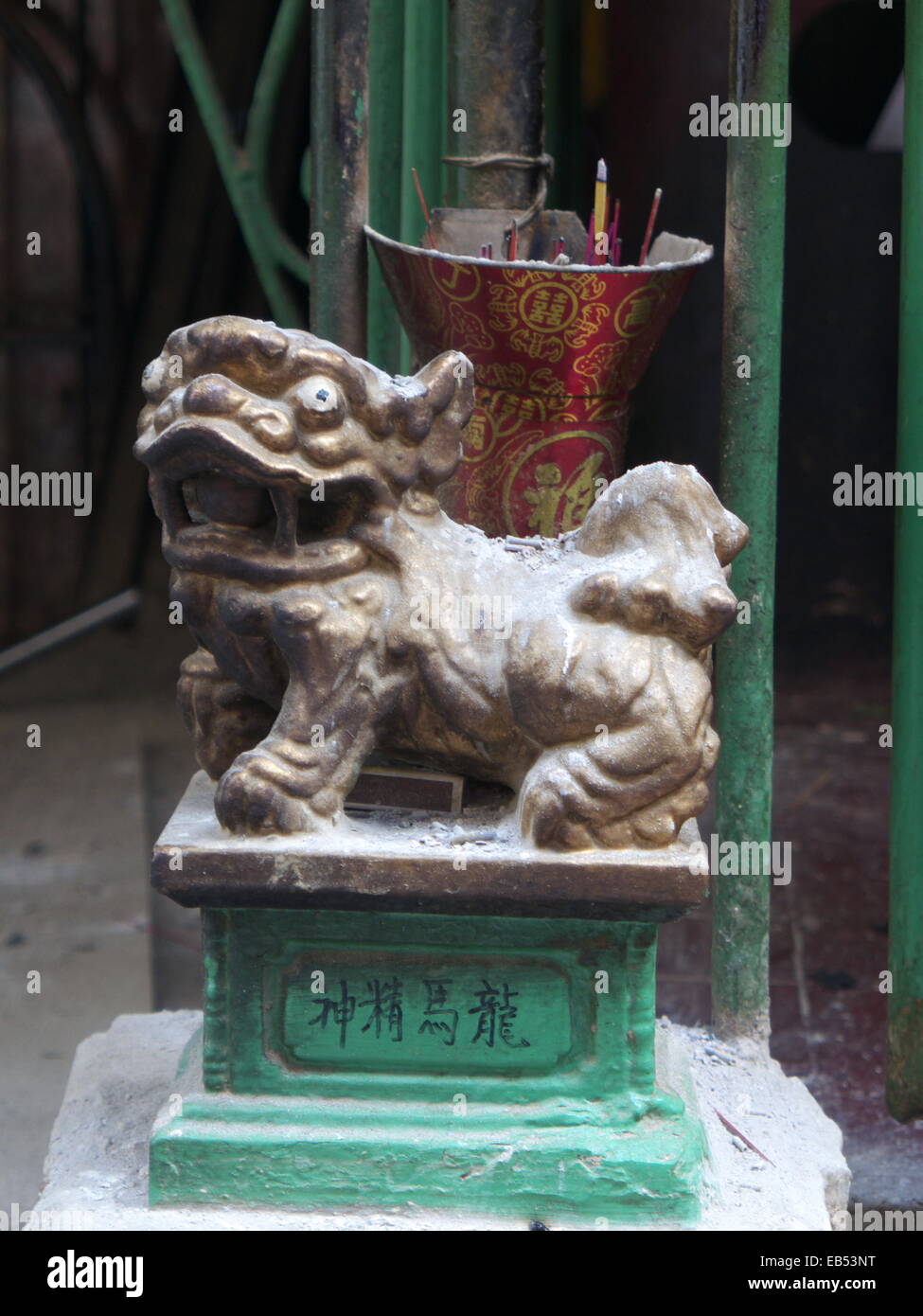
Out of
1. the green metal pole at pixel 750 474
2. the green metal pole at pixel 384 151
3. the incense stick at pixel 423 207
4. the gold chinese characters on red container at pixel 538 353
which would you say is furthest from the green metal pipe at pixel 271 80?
the green metal pole at pixel 750 474

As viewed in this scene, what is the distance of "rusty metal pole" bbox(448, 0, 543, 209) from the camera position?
8.18 feet

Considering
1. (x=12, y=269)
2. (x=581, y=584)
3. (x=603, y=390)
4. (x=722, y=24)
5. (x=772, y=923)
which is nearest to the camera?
(x=581, y=584)

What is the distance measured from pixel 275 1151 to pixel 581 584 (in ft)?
2.33

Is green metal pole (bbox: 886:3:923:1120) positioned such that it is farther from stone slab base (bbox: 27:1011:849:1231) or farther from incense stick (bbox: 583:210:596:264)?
incense stick (bbox: 583:210:596:264)

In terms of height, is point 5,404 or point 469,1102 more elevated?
point 5,404

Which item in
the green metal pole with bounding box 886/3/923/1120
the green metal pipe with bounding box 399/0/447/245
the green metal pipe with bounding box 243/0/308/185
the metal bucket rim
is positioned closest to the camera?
the metal bucket rim

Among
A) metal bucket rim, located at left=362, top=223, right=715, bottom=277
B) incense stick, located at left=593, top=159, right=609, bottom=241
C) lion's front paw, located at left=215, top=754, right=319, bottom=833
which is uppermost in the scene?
incense stick, located at left=593, top=159, right=609, bottom=241

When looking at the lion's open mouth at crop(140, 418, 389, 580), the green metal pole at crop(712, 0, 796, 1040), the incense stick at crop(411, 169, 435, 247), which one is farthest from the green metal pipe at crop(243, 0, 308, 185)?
the lion's open mouth at crop(140, 418, 389, 580)

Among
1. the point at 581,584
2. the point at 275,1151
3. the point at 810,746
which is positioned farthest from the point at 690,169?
the point at 275,1151

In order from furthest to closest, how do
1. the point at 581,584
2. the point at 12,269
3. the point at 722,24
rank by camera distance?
1. the point at 12,269
2. the point at 722,24
3. the point at 581,584

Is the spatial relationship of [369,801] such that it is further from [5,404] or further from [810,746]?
[5,404]

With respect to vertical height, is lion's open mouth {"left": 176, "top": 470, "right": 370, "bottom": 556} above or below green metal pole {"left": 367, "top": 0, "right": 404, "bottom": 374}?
below

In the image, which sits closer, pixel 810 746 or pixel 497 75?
pixel 497 75

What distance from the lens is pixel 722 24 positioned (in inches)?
185
